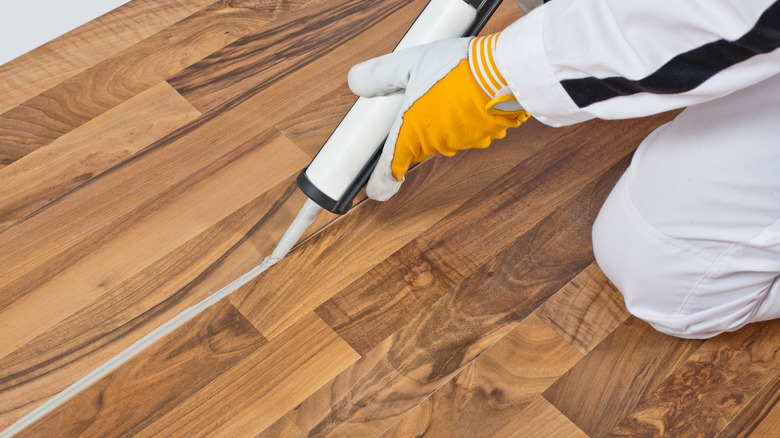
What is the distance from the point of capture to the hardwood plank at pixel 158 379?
87 cm

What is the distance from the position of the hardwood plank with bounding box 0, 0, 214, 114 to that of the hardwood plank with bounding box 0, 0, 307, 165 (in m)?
0.02

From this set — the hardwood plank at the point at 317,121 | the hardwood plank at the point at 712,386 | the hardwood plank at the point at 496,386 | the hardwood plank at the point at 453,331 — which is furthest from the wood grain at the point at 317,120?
the hardwood plank at the point at 712,386

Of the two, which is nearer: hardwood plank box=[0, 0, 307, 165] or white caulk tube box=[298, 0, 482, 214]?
white caulk tube box=[298, 0, 482, 214]

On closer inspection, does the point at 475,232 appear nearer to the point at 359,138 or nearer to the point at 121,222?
the point at 359,138

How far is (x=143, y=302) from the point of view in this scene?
968 millimetres

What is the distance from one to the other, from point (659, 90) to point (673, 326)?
1.13 feet

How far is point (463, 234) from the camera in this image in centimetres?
103

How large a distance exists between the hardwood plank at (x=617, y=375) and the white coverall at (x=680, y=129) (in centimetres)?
3

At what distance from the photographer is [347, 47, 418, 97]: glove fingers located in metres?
0.88

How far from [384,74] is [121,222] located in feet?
1.43

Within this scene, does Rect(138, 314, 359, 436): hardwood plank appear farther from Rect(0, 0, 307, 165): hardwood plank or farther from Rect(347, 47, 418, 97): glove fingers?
Rect(0, 0, 307, 165): hardwood plank

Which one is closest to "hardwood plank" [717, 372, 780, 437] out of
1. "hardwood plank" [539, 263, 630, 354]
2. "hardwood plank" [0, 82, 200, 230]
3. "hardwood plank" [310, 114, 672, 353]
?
"hardwood plank" [539, 263, 630, 354]

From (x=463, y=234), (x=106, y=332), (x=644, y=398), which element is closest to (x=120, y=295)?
(x=106, y=332)

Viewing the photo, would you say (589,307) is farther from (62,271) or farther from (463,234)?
(62,271)
